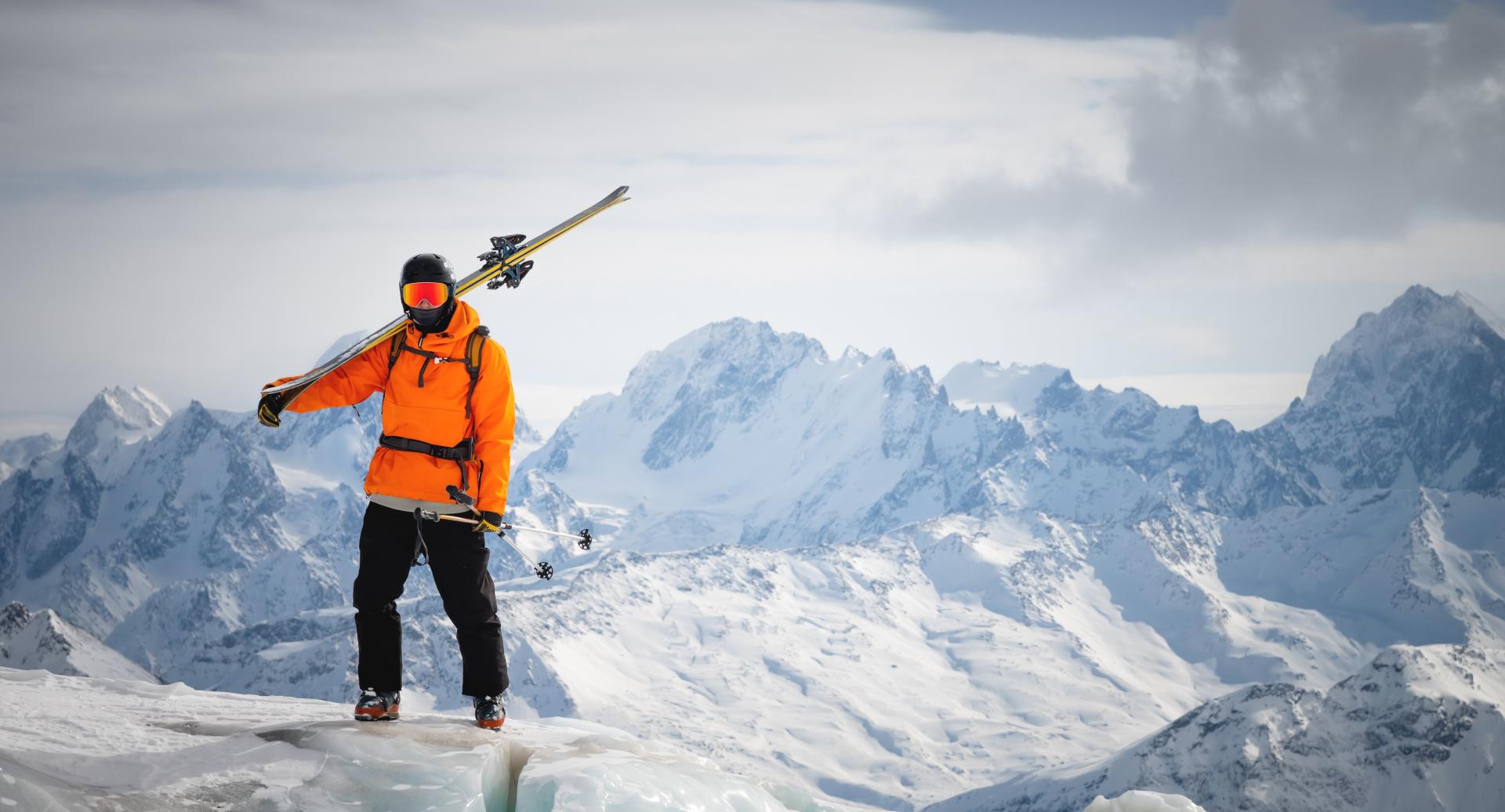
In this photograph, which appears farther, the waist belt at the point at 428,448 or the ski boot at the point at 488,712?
the ski boot at the point at 488,712

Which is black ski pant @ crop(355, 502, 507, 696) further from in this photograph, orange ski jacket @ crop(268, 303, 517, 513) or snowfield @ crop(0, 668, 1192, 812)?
snowfield @ crop(0, 668, 1192, 812)

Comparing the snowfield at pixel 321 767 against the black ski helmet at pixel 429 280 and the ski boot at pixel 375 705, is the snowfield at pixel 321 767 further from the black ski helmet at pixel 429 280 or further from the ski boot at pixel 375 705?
the black ski helmet at pixel 429 280

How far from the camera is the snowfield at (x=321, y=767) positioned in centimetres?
1150

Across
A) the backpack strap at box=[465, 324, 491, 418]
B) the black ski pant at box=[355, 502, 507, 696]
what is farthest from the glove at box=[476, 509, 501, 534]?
the backpack strap at box=[465, 324, 491, 418]

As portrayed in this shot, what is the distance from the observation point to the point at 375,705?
13.9m

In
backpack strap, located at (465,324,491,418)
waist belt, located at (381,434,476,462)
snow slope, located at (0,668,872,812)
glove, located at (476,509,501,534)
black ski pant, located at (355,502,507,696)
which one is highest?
backpack strap, located at (465,324,491,418)

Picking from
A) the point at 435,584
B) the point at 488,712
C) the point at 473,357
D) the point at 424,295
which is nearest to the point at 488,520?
the point at 435,584

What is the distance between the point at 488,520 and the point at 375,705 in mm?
2563

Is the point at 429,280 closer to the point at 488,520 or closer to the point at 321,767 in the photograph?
the point at 488,520

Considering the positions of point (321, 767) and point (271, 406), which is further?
point (271, 406)

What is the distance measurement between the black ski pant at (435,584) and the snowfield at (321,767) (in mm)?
666

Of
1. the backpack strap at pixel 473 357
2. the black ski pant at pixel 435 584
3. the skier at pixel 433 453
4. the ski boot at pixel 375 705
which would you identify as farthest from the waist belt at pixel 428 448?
the ski boot at pixel 375 705

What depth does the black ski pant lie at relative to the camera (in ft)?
44.5

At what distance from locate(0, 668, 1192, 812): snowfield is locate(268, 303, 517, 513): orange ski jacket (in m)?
2.61
